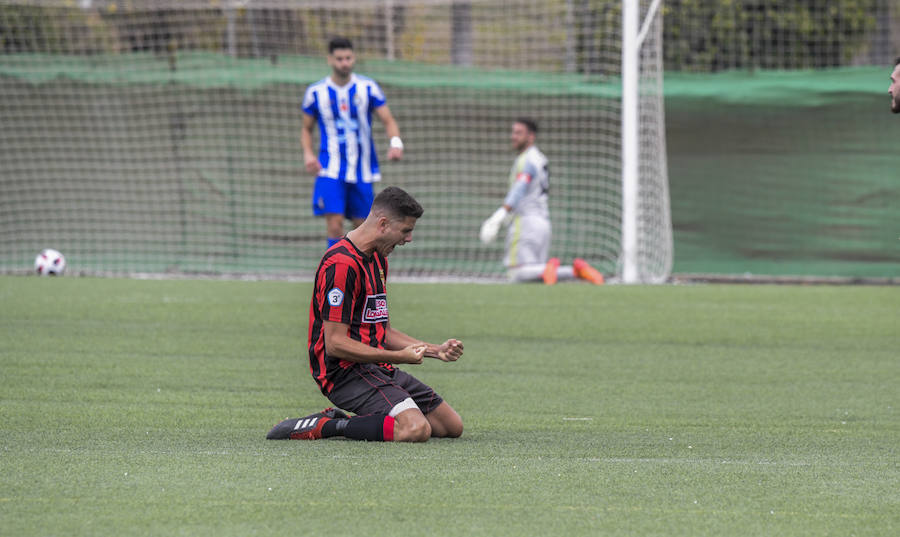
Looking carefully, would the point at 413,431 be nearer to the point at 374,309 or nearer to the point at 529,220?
the point at 374,309

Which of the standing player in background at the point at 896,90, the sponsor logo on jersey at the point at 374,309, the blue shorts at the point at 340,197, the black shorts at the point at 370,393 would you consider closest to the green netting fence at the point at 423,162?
the blue shorts at the point at 340,197

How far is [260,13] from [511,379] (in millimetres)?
12298

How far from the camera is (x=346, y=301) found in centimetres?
489

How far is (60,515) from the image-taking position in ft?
11.5

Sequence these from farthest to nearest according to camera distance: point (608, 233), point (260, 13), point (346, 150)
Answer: point (260, 13)
point (608, 233)
point (346, 150)

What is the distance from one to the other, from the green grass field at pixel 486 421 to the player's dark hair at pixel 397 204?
994mm

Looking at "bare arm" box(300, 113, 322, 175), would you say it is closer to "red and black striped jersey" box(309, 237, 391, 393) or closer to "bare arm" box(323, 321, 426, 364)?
"red and black striped jersey" box(309, 237, 391, 393)

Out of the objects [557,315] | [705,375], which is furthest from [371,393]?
[557,315]

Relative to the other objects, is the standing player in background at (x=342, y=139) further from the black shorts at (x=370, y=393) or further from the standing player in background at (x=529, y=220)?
the black shorts at (x=370, y=393)

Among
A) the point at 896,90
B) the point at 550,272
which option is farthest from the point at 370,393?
the point at 550,272

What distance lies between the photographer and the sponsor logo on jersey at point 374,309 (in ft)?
16.5

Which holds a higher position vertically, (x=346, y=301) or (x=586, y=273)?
(x=346, y=301)

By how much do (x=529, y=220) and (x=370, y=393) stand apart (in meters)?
7.99

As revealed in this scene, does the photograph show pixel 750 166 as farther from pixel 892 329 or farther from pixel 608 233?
pixel 892 329
